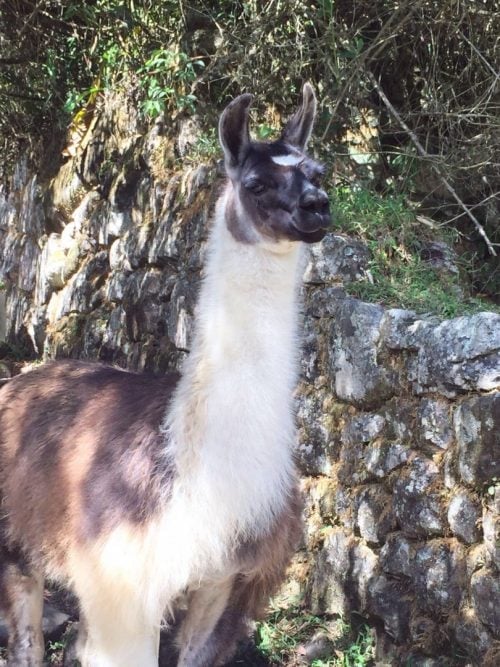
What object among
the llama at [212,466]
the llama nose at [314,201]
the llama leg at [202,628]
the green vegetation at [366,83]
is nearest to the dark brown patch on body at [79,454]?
the llama at [212,466]

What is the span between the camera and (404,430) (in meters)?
3.48

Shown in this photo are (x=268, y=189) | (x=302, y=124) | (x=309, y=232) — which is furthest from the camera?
(x=302, y=124)

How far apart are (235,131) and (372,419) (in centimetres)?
141

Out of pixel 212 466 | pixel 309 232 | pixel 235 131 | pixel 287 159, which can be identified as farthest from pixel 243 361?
pixel 235 131

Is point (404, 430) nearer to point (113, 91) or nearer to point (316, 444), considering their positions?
point (316, 444)

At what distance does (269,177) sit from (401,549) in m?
1.56

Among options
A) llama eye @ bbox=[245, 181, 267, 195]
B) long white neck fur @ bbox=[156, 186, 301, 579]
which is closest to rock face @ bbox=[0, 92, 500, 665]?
long white neck fur @ bbox=[156, 186, 301, 579]

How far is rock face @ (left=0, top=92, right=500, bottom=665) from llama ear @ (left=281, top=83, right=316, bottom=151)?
88 cm

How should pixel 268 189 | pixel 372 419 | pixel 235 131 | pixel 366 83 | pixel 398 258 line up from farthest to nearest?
pixel 366 83 → pixel 398 258 → pixel 372 419 → pixel 235 131 → pixel 268 189

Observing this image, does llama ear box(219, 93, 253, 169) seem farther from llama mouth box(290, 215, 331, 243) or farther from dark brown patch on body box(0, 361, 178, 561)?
dark brown patch on body box(0, 361, 178, 561)

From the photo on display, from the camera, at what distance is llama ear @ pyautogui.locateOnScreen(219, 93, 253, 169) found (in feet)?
→ 9.18

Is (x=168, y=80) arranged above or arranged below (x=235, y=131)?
above

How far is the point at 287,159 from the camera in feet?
9.23

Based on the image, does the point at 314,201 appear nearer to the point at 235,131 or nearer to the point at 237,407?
the point at 235,131
